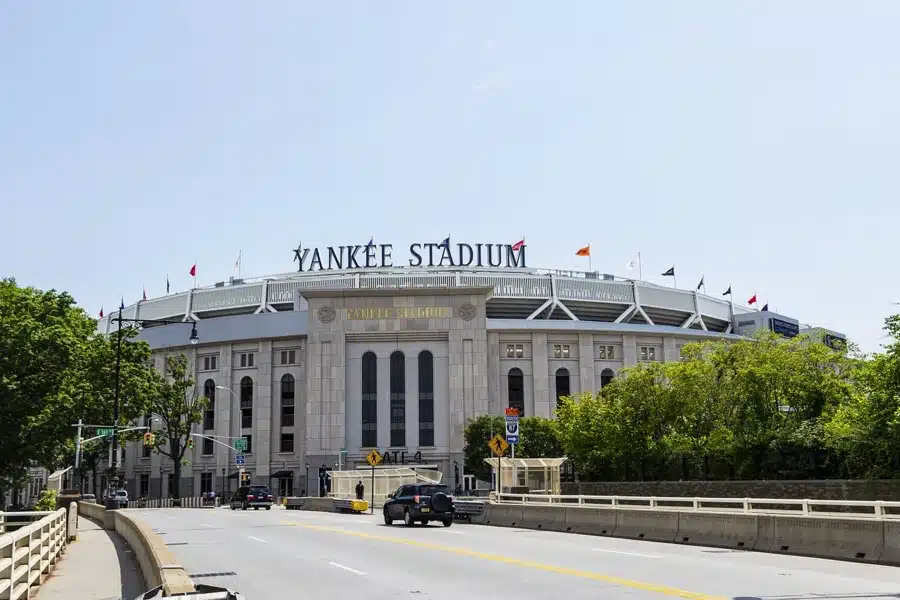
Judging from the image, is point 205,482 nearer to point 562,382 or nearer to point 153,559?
point 562,382

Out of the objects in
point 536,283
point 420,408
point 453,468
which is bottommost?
point 453,468

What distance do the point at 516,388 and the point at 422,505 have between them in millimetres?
71539

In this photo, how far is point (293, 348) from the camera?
10850cm

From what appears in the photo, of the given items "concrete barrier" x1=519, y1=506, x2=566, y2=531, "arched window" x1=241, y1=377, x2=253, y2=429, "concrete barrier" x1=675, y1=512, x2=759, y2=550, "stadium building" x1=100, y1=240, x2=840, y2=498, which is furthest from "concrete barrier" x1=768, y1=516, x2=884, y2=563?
"arched window" x1=241, y1=377, x2=253, y2=429

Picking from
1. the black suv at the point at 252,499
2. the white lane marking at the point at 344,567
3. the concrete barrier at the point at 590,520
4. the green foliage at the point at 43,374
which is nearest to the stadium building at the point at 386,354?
the black suv at the point at 252,499

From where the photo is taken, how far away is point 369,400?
102062 millimetres

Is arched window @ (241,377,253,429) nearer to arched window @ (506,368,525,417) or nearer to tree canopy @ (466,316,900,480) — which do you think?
arched window @ (506,368,525,417)

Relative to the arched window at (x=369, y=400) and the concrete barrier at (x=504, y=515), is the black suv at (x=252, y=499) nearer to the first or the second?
the arched window at (x=369, y=400)

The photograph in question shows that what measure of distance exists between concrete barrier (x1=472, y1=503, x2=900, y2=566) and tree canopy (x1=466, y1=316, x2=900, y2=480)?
15.3 m

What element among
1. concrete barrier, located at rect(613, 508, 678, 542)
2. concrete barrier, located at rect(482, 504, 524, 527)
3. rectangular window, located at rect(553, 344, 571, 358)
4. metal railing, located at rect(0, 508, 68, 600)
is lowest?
concrete barrier, located at rect(482, 504, 524, 527)

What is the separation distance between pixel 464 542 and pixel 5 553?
14577 mm

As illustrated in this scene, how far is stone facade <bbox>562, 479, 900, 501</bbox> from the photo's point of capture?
34.7 meters

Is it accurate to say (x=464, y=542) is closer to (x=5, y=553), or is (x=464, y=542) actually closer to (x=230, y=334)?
(x=5, y=553)

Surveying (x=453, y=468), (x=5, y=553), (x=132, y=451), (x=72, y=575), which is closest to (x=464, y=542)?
(x=72, y=575)
